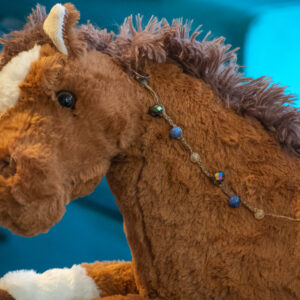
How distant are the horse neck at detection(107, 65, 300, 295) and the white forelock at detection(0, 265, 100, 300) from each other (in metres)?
0.18

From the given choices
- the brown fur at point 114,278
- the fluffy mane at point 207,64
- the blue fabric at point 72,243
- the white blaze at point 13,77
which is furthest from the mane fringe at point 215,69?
the blue fabric at point 72,243

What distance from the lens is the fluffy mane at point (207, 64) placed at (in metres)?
0.51

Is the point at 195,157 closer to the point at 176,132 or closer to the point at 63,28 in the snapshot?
the point at 176,132

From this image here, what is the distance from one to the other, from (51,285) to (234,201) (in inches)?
13.0

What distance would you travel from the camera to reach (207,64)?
0.53 meters

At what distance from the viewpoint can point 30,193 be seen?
42 cm

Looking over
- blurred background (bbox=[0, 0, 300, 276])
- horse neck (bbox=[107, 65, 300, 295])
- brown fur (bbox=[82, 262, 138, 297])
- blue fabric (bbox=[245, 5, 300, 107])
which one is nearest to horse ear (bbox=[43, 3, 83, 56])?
horse neck (bbox=[107, 65, 300, 295])

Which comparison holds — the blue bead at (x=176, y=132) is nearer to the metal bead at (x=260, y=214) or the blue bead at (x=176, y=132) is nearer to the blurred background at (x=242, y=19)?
the metal bead at (x=260, y=214)

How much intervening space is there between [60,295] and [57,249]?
549 mm

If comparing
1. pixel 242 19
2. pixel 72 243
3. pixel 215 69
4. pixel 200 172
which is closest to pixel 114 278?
pixel 200 172

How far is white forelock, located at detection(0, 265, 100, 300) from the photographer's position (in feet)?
2.01

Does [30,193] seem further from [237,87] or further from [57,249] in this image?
[57,249]

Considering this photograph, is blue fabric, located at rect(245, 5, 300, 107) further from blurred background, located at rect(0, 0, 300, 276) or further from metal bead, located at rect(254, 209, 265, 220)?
metal bead, located at rect(254, 209, 265, 220)

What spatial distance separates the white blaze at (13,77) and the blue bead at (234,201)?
0.27m
